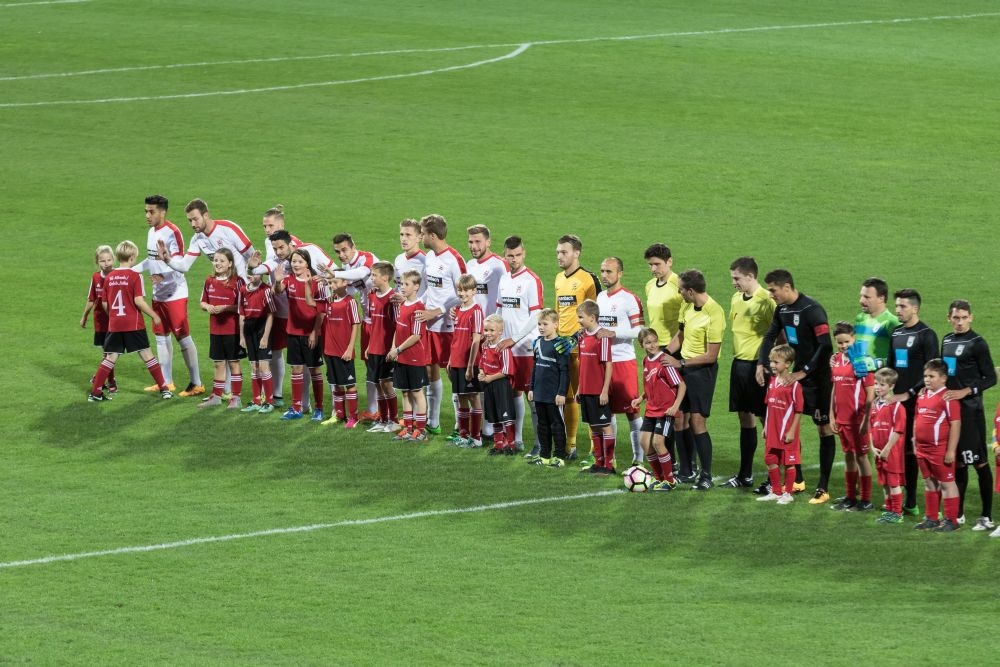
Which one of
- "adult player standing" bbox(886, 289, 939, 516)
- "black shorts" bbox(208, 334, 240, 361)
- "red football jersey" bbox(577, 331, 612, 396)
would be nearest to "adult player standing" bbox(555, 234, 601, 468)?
"red football jersey" bbox(577, 331, 612, 396)

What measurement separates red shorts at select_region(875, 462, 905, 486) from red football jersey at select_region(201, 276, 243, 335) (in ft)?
25.4

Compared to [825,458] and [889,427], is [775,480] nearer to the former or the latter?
[825,458]

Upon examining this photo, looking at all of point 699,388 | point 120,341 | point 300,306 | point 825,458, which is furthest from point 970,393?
point 120,341

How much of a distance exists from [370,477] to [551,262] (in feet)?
34.8

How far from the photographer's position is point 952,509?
1353 cm

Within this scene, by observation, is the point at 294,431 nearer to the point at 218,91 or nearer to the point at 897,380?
the point at 897,380

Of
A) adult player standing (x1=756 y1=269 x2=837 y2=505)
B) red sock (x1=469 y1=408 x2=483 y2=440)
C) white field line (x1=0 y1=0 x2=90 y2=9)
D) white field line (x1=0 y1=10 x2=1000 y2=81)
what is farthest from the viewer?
white field line (x1=0 y1=0 x2=90 y2=9)

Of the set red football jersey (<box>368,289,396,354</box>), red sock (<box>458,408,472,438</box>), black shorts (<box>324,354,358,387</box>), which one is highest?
red football jersey (<box>368,289,396,354</box>)

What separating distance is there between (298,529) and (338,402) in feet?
13.4

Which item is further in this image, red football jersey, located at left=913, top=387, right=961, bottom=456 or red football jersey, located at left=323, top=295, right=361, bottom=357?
red football jersey, located at left=323, top=295, right=361, bottom=357

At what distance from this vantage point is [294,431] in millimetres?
17438

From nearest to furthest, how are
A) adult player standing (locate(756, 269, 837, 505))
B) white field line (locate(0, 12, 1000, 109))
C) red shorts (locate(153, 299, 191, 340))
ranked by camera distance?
adult player standing (locate(756, 269, 837, 505)) < red shorts (locate(153, 299, 191, 340)) < white field line (locate(0, 12, 1000, 109))

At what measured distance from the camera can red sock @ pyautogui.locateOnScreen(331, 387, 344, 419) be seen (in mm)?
17719

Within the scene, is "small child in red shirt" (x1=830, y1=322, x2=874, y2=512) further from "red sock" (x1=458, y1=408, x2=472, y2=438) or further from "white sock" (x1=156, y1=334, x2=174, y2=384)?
"white sock" (x1=156, y1=334, x2=174, y2=384)
